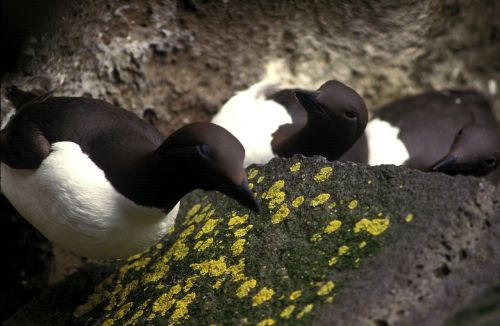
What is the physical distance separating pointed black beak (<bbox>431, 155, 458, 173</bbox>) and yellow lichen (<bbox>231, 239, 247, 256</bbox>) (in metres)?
1.93

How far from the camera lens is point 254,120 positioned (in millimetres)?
5910

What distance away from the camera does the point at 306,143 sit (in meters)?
5.61

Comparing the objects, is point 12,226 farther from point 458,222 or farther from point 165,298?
point 458,222

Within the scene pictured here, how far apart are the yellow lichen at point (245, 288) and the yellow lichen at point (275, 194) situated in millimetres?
603

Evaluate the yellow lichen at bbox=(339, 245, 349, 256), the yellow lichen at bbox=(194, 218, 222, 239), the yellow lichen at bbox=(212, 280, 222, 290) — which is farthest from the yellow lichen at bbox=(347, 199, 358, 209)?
the yellow lichen at bbox=(194, 218, 222, 239)

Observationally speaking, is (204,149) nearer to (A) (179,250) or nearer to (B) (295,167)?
(B) (295,167)

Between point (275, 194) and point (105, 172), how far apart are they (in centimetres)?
99

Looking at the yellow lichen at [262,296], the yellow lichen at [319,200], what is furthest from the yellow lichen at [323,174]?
the yellow lichen at [262,296]

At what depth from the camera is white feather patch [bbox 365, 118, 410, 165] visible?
626cm

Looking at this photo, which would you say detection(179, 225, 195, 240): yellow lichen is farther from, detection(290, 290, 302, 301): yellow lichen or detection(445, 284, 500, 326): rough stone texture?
detection(445, 284, 500, 326): rough stone texture

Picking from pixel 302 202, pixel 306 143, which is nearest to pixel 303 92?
pixel 306 143

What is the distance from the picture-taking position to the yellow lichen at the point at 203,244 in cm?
446

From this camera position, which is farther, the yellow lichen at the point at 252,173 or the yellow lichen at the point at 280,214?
the yellow lichen at the point at 252,173

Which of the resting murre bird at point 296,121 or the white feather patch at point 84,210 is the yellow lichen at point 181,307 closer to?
the white feather patch at point 84,210
